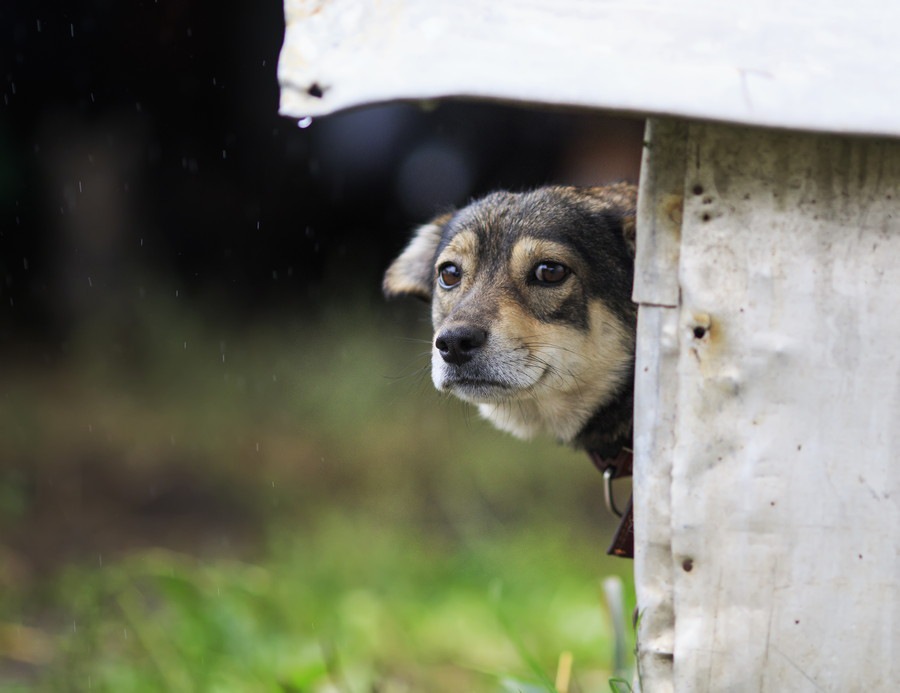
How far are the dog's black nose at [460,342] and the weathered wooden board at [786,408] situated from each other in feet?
Answer: 3.51

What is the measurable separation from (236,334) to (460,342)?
4.62m

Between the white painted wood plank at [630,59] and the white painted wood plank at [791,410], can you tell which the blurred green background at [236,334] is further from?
the white painted wood plank at [630,59]

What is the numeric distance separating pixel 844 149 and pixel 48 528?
5378 millimetres

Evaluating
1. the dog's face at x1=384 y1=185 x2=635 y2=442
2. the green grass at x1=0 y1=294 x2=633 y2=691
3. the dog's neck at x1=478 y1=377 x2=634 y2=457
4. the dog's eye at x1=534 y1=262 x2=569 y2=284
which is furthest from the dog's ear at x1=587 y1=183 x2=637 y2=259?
the green grass at x1=0 y1=294 x2=633 y2=691

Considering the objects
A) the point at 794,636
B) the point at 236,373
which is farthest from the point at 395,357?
the point at 794,636

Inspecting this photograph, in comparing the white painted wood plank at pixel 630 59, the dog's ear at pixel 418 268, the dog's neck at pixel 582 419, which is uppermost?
the white painted wood plank at pixel 630 59

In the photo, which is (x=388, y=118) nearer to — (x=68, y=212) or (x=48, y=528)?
(x=68, y=212)

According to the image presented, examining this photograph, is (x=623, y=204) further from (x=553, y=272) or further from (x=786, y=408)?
(x=786, y=408)

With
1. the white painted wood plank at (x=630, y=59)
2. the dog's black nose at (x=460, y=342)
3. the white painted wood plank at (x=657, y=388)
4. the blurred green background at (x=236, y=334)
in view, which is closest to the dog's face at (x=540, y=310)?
the dog's black nose at (x=460, y=342)

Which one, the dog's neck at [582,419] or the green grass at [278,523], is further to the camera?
the green grass at [278,523]

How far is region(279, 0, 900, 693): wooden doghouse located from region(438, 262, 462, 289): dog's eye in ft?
4.84

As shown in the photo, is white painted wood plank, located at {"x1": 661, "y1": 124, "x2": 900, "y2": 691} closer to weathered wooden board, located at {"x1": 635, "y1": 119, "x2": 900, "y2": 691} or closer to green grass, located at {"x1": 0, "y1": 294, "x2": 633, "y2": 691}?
weathered wooden board, located at {"x1": 635, "y1": 119, "x2": 900, "y2": 691}

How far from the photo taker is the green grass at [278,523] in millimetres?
3873

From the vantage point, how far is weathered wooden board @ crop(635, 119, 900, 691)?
200 cm
